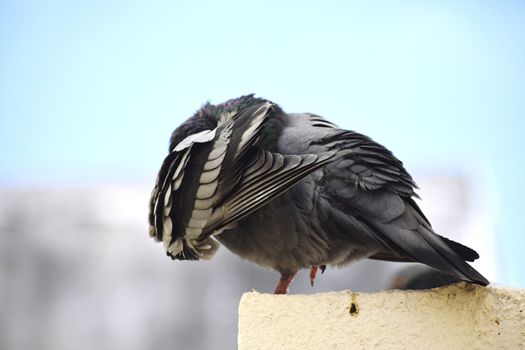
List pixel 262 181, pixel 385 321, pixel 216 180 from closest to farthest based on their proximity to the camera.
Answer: pixel 385 321 → pixel 262 181 → pixel 216 180

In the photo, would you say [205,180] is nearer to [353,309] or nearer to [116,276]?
[353,309]

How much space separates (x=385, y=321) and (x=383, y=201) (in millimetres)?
474

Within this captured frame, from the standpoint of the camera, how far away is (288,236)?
301cm

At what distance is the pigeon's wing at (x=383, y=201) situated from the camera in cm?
254

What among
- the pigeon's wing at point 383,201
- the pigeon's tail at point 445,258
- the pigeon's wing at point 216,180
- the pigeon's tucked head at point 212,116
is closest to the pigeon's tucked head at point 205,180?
the pigeon's wing at point 216,180

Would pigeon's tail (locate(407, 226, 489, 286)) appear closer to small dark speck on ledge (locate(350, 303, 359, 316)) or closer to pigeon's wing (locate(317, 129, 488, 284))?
pigeon's wing (locate(317, 129, 488, 284))

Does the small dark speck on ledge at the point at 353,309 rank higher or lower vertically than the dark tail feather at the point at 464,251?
lower

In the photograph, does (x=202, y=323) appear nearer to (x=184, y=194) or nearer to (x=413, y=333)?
(x=184, y=194)

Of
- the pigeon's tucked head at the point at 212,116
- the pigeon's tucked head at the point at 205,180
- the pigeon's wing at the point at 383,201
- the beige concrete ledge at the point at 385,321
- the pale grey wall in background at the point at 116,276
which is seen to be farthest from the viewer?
the pale grey wall in background at the point at 116,276

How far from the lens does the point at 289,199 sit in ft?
9.76

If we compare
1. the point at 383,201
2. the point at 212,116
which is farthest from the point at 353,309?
the point at 212,116

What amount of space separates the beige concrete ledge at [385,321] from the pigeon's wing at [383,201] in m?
0.14

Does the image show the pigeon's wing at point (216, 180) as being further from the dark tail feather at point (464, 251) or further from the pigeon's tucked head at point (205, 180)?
the dark tail feather at point (464, 251)

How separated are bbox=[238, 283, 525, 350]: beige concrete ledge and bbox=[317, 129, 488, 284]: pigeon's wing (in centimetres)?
14
